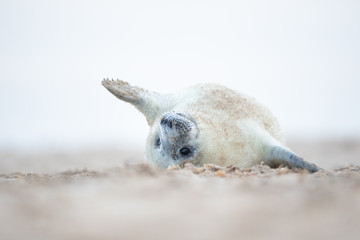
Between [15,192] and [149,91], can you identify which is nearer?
[15,192]

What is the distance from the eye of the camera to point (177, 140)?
5098 mm

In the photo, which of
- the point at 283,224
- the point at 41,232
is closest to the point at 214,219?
the point at 283,224

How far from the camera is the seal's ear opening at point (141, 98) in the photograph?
6.76 m

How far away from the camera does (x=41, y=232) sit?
6.84ft

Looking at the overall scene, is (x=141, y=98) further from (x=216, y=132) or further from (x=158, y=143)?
(x=216, y=132)

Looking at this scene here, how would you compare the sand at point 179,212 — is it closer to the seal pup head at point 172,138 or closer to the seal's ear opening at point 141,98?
the seal pup head at point 172,138

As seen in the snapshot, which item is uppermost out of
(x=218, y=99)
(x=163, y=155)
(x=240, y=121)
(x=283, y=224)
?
(x=218, y=99)

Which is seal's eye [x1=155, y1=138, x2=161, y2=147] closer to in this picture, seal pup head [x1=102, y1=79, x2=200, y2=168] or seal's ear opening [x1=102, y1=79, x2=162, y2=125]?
seal pup head [x1=102, y1=79, x2=200, y2=168]

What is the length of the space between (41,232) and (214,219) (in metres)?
0.79

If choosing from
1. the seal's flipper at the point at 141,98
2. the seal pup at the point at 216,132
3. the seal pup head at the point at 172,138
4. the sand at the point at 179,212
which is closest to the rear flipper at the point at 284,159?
the seal pup at the point at 216,132

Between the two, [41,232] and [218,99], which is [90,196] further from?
[218,99]

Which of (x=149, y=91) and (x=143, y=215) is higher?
(x=149, y=91)

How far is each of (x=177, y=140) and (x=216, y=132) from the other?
59 centimetres

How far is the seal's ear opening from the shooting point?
676cm
